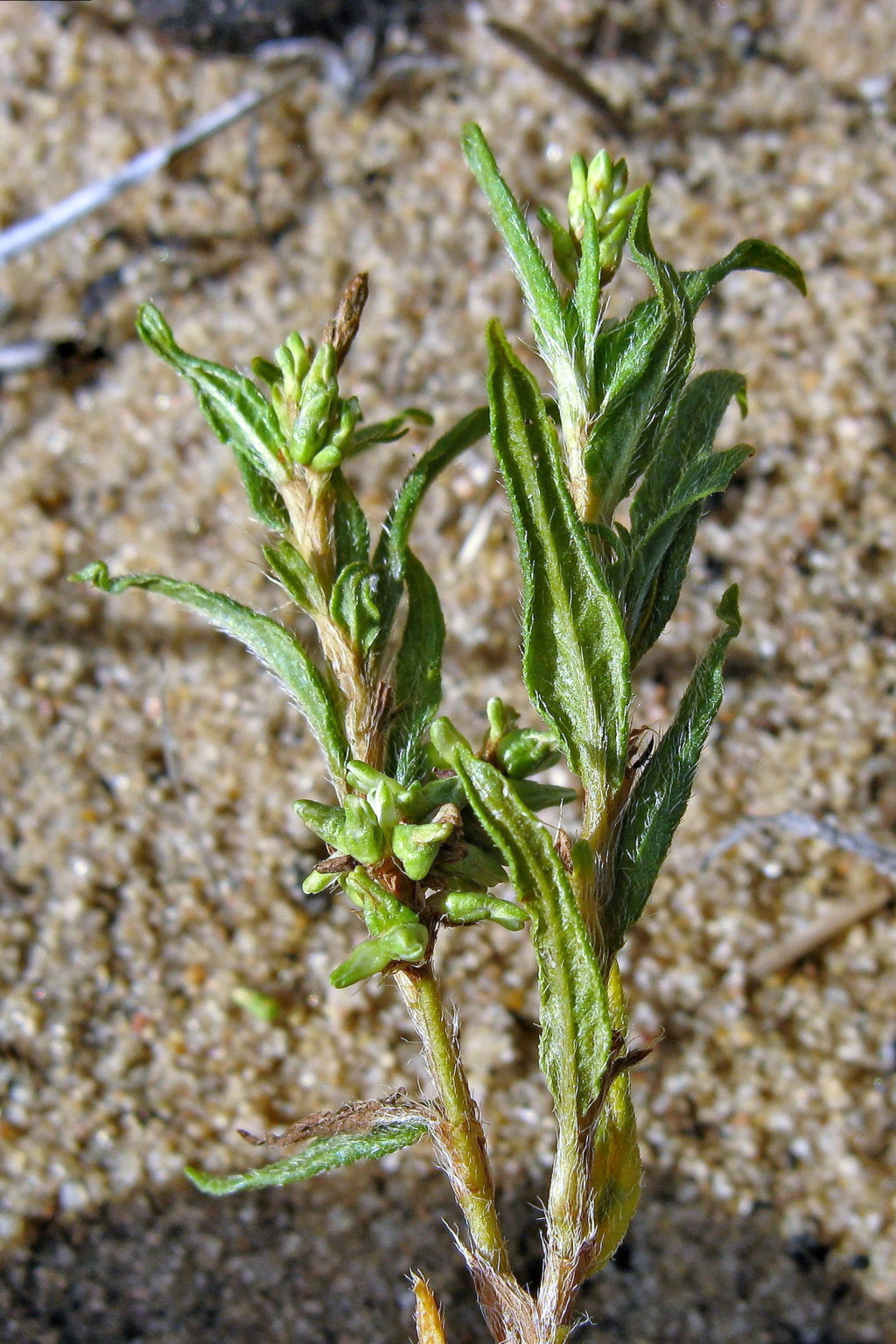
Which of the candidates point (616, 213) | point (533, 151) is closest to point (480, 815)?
point (616, 213)

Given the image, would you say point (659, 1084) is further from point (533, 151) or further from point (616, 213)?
point (533, 151)

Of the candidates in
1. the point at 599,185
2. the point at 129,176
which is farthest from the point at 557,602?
the point at 129,176

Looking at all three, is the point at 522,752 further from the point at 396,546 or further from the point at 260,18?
the point at 260,18

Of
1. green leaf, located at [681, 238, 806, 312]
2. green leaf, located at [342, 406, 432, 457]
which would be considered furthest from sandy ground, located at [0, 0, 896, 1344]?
green leaf, located at [681, 238, 806, 312]

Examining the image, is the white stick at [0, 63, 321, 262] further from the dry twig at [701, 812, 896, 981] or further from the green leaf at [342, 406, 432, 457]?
the dry twig at [701, 812, 896, 981]

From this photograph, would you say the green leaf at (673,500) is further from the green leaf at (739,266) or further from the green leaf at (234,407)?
the green leaf at (234,407)

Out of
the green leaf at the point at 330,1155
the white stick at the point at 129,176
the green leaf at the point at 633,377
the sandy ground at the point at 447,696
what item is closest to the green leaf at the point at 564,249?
the green leaf at the point at 633,377
